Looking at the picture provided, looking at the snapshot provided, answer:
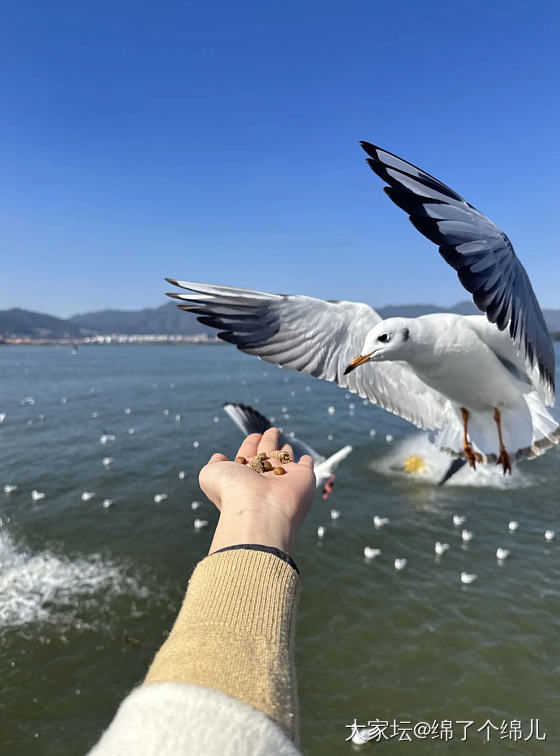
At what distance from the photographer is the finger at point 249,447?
2867 millimetres

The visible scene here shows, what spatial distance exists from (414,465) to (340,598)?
924 cm

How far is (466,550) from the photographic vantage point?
38.8 feet

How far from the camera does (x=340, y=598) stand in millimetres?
9852

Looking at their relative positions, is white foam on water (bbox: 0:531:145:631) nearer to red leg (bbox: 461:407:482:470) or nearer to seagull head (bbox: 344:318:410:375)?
red leg (bbox: 461:407:482:470)

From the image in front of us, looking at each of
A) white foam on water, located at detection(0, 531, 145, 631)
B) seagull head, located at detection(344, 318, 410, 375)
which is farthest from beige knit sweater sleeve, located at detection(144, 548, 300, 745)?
white foam on water, located at detection(0, 531, 145, 631)

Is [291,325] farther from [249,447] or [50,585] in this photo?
[50,585]

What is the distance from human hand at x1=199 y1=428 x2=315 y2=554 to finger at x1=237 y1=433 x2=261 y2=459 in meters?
0.41

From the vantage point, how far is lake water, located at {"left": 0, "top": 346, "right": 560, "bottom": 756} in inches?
279

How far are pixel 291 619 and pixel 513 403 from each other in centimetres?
401

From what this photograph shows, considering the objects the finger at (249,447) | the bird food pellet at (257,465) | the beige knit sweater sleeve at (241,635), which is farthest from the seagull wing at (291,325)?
the beige knit sweater sleeve at (241,635)

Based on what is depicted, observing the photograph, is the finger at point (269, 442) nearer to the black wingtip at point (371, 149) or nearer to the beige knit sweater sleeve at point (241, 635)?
the beige knit sweater sleeve at point (241, 635)

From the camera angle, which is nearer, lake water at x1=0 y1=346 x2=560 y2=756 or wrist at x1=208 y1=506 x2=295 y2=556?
wrist at x1=208 y1=506 x2=295 y2=556

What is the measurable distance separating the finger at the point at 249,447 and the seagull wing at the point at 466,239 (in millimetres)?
1673

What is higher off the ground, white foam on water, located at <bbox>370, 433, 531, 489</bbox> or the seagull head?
the seagull head
